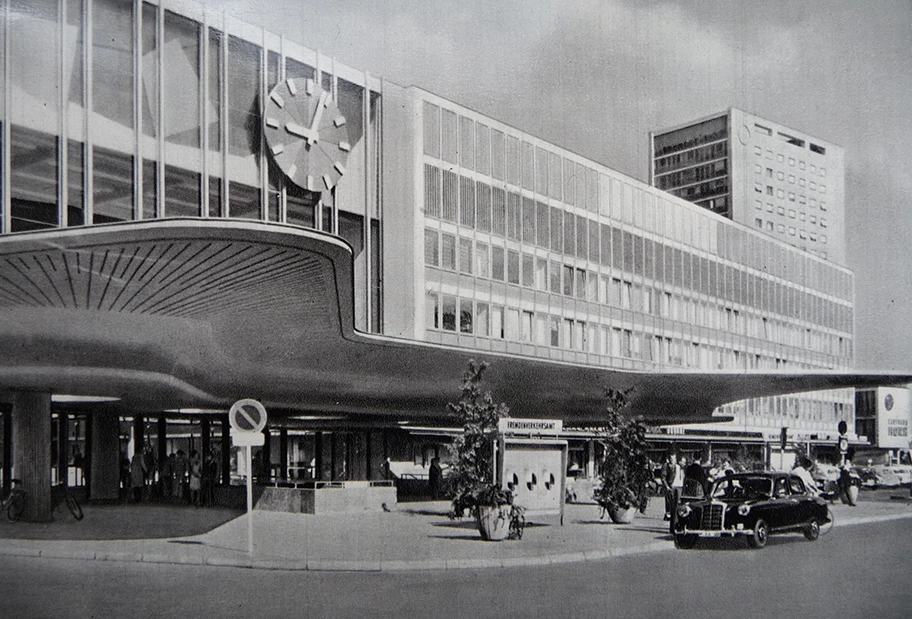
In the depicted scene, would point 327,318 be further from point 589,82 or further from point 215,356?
point 589,82

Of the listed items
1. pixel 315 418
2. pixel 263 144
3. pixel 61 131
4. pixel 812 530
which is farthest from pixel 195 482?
pixel 812 530

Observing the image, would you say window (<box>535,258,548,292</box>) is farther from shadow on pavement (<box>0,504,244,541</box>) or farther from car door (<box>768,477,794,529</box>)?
car door (<box>768,477,794,529</box>)

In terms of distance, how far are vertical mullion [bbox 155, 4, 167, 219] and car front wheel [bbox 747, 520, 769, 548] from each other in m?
17.2

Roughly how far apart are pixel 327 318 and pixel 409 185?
57.2 feet

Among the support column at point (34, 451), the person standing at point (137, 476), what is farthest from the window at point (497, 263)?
the support column at point (34, 451)

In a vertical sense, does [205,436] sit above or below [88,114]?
below

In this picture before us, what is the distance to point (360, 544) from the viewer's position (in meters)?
19.2

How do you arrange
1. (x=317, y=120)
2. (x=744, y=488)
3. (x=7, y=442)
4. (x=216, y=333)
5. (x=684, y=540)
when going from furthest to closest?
(x=317, y=120)
(x=7, y=442)
(x=216, y=333)
(x=744, y=488)
(x=684, y=540)

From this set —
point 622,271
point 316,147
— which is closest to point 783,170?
point 622,271

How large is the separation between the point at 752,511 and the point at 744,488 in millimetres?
1056

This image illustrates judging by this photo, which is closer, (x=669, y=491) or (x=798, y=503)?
(x=798, y=503)

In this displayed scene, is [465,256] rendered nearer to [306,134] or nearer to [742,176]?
[306,134]

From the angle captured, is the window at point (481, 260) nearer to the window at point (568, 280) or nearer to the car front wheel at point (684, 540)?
the window at point (568, 280)

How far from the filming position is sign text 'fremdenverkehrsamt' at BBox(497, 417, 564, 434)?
848 inches
